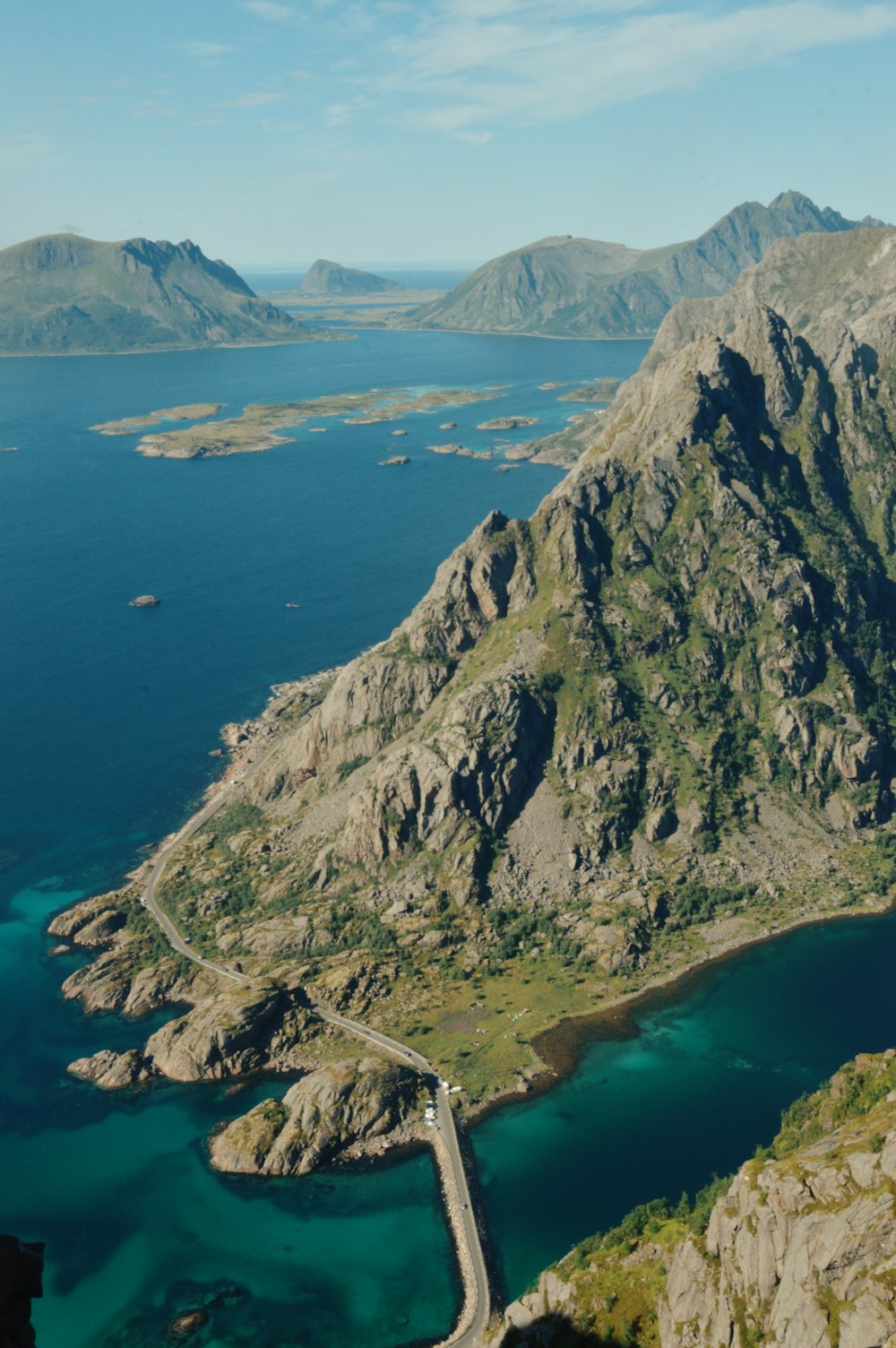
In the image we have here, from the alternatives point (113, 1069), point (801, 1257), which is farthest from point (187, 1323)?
point (801, 1257)

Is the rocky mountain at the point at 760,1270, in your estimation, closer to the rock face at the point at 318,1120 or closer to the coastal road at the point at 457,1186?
the coastal road at the point at 457,1186

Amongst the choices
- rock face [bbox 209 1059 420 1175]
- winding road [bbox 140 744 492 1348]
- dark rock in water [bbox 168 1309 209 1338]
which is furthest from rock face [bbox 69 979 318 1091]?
dark rock in water [bbox 168 1309 209 1338]

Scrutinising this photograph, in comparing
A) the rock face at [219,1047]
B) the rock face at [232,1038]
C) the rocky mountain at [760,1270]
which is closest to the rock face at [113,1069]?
the rock face at [219,1047]

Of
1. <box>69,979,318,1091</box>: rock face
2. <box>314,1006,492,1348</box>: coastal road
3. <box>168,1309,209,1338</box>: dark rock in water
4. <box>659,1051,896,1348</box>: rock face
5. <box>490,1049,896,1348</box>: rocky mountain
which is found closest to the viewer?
Answer: <box>659,1051,896,1348</box>: rock face

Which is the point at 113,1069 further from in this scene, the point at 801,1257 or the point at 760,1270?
the point at 801,1257

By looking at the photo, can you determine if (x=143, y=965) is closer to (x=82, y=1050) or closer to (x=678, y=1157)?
(x=82, y=1050)

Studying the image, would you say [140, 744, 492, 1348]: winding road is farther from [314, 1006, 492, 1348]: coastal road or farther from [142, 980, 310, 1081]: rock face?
[142, 980, 310, 1081]: rock face
